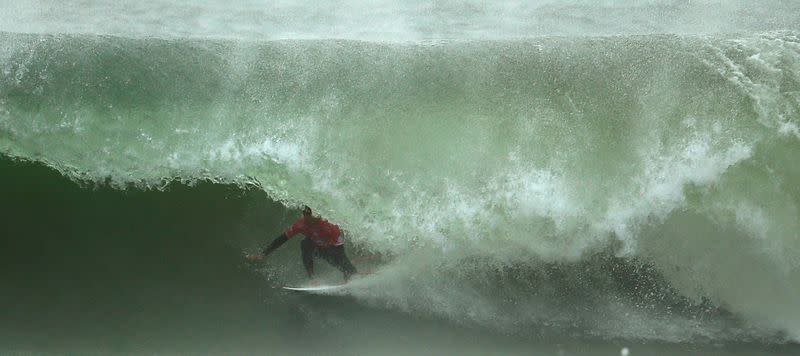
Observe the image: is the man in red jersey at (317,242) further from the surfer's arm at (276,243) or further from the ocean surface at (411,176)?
the ocean surface at (411,176)

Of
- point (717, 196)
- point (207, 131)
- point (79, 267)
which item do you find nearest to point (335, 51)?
point (207, 131)

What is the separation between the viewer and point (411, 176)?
5957 millimetres

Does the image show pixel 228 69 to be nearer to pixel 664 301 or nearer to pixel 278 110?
pixel 278 110

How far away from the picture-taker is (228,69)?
644cm

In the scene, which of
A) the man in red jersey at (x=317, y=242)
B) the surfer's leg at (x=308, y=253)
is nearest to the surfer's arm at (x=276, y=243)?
the man in red jersey at (x=317, y=242)

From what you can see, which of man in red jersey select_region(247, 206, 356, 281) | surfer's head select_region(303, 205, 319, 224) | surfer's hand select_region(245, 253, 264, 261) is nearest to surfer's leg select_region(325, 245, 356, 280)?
man in red jersey select_region(247, 206, 356, 281)

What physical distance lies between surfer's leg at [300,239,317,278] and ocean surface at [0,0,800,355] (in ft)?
0.67

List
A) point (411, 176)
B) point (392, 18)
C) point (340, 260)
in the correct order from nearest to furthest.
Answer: point (340, 260) < point (411, 176) < point (392, 18)

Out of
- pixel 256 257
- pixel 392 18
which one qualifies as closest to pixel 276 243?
pixel 256 257

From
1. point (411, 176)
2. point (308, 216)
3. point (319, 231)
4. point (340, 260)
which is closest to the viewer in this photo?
point (308, 216)

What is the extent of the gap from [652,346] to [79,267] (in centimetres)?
520

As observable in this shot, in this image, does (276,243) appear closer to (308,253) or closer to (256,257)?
(308,253)

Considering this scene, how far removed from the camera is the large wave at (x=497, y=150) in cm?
579

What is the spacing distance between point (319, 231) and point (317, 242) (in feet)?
0.45
